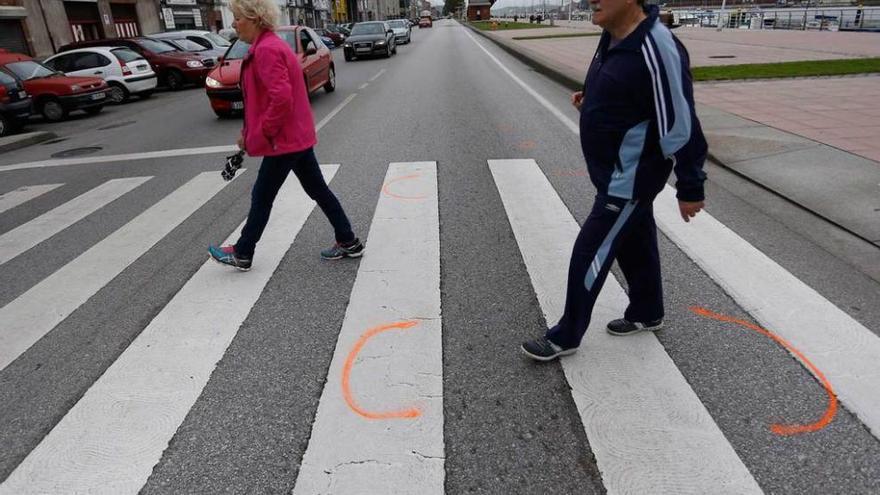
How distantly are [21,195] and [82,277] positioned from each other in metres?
3.55

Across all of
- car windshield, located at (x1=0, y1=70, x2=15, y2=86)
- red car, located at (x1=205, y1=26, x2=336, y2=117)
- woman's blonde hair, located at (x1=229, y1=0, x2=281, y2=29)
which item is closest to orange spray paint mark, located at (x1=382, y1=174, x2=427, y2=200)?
woman's blonde hair, located at (x1=229, y1=0, x2=281, y2=29)

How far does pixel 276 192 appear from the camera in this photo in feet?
13.3

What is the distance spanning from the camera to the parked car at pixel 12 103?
36.7 feet

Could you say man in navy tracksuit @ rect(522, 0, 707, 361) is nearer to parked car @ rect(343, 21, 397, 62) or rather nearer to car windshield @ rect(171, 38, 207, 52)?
car windshield @ rect(171, 38, 207, 52)

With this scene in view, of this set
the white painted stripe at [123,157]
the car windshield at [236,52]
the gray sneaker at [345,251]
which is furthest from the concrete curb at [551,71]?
the gray sneaker at [345,251]

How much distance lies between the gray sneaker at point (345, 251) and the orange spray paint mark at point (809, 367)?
240cm

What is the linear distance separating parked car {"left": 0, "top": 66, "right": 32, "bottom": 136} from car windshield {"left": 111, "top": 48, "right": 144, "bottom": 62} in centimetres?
425

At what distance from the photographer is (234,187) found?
6.43 m

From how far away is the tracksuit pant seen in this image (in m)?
2.64

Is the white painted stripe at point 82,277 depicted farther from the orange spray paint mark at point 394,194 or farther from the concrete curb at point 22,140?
the concrete curb at point 22,140

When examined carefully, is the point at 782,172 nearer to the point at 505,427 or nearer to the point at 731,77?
the point at 505,427

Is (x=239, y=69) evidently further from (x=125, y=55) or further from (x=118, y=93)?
(x=125, y=55)

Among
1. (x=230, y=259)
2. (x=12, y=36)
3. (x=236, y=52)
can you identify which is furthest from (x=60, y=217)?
(x=12, y=36)

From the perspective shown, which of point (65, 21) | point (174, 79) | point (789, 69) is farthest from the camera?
point (65, 21)
